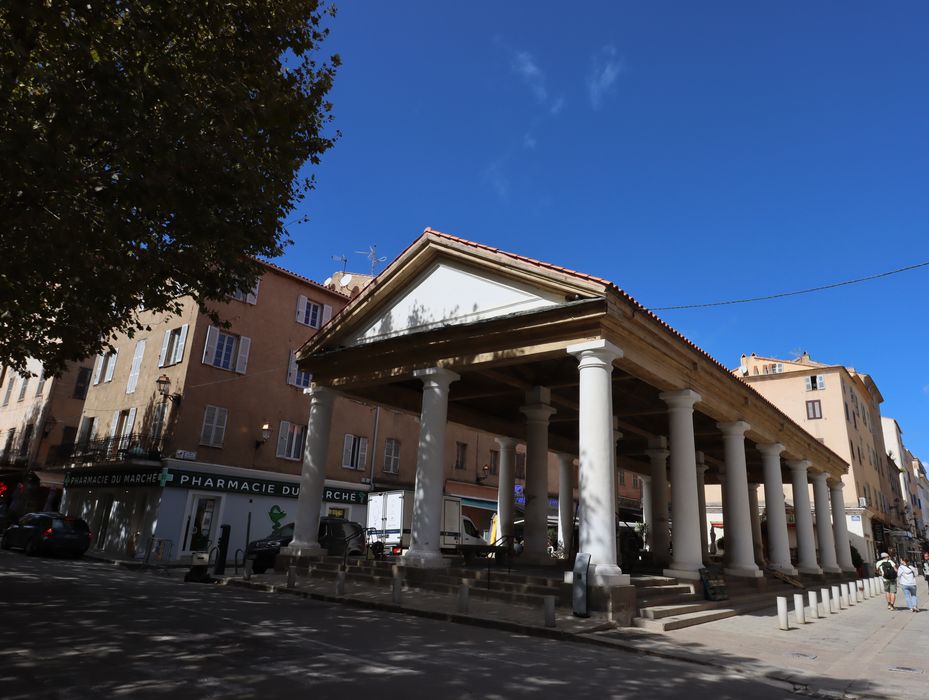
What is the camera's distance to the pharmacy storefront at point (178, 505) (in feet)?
76.0

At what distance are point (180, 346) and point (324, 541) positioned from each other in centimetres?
1103

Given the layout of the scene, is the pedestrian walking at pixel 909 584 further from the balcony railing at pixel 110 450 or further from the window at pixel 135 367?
the window at pixel 135 367

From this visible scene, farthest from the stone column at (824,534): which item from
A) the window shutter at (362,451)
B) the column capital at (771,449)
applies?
the window shutter at (362,451)

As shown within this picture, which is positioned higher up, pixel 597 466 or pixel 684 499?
pixel 597 466

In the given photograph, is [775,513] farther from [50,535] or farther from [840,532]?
[50,535]

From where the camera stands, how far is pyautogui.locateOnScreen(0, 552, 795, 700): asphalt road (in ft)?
18.2

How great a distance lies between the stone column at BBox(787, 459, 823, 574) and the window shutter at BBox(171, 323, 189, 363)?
2447 centimetres

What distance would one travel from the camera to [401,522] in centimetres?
2364

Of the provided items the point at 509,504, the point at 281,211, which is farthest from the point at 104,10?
the point at 509,504

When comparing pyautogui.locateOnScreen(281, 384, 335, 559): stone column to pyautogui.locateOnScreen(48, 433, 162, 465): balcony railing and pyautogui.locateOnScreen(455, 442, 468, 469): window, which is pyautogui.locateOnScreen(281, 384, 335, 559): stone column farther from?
pyautogui.locateOnScreen(455, 442, 468, 469): window

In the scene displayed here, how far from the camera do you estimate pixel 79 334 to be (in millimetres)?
12148

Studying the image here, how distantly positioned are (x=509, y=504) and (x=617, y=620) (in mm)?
9587

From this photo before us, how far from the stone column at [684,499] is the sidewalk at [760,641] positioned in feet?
4.80

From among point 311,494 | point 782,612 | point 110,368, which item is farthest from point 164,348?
point 782,612
